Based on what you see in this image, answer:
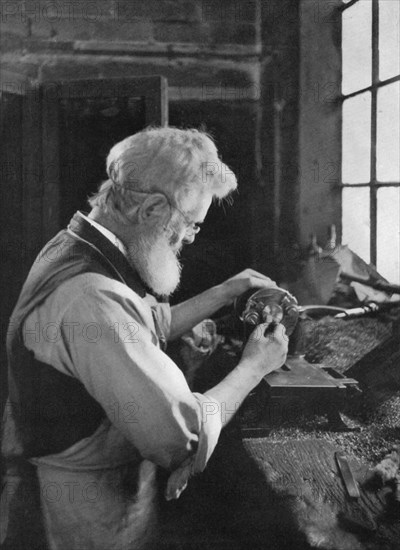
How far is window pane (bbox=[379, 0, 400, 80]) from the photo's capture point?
5.52 feet

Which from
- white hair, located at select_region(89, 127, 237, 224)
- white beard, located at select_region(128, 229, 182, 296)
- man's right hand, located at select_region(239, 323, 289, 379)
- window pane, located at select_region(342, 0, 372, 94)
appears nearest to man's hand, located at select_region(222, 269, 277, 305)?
man's right hand, located at select_region(239, 323, 289, 379)

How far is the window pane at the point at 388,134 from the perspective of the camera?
5.55 ft

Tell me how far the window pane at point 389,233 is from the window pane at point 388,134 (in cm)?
5

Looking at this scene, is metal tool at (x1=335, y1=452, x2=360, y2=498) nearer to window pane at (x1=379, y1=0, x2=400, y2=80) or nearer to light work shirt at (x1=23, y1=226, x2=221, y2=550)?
light work shirt at (x1=23, y1=226, x2=221, y2=550)

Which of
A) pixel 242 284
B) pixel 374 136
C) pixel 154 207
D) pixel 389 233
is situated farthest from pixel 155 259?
pixel 374 136

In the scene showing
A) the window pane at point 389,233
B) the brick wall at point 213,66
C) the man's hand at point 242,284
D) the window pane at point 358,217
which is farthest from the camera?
the brick wall at point 213,66

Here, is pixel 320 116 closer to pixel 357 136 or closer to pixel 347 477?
pixel 357 136

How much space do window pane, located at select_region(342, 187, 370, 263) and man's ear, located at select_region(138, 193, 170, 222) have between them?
2.86 ft

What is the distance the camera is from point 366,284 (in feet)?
5.88

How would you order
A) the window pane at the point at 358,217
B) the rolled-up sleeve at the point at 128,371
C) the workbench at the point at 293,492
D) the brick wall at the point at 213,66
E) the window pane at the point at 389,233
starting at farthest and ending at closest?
1. the brick wall at the point at 213,66
2. the window pane at the point at 358,217
3. the window pane at the point at 389,233
4. the workbench at the point at 293,492
5. the rolled-up sleeve at the point at 128,371

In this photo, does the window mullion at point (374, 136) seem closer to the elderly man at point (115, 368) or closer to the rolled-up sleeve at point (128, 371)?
the elderly man at point (115, 368)

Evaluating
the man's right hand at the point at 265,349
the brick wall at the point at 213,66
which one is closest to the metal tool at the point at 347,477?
the man's right hand at the point at 265,349

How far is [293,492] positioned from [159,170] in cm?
70

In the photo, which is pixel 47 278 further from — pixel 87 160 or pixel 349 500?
pixel 87 160
